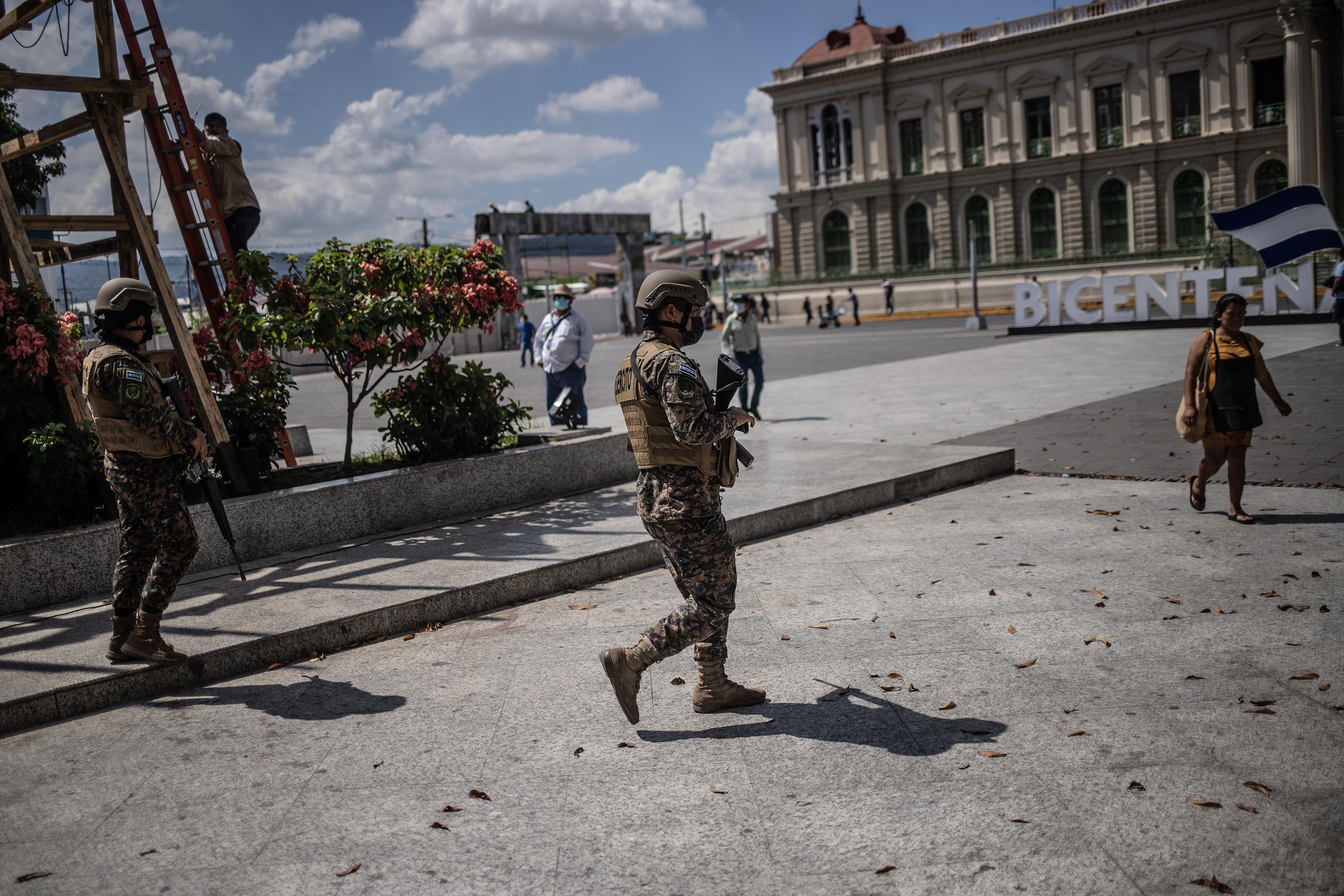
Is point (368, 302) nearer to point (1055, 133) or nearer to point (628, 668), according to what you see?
point (628, 668)

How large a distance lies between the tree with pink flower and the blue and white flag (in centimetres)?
2109

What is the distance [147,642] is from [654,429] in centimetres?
277

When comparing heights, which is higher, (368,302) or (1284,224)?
(1284,224)

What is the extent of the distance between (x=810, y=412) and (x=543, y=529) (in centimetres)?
720

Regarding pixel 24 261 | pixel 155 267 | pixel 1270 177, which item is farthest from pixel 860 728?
pixel 1270 177

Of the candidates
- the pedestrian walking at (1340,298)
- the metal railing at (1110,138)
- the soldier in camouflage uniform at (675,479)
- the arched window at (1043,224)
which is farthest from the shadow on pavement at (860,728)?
the metal railing at (1110,138)

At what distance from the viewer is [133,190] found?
7.89 metres

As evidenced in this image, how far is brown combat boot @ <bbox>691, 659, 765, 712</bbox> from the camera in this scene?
4.48m

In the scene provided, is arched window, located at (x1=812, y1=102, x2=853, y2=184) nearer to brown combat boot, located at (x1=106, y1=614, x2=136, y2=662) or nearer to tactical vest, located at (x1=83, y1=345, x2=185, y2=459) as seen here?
tactical vest, located at (x1=83, y1=345, x2=185, y2=459)

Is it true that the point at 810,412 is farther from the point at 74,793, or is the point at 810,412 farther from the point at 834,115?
the point at 834,115

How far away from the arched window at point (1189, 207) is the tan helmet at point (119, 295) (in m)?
53.0

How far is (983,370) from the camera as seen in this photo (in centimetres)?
1859

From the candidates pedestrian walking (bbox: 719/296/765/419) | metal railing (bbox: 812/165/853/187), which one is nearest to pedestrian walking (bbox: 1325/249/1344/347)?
pedestrian walking (bbox: 719/296/765/419)

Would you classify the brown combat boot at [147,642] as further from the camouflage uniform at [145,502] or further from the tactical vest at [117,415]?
the tactical vest at [117,415]
